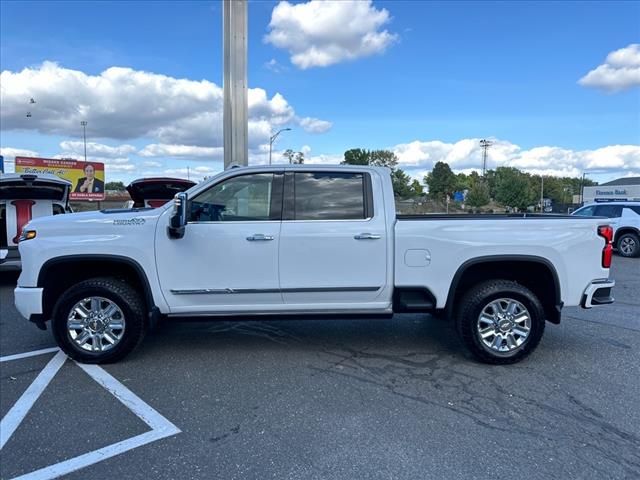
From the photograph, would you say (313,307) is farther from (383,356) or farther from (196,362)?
(196,362)

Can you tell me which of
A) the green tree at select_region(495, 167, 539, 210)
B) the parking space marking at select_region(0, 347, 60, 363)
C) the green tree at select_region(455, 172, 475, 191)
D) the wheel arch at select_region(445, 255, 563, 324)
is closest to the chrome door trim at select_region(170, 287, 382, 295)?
the wheel arch at select_region(445, 255, 563, 324)

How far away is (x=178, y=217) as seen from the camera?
13.6 ft

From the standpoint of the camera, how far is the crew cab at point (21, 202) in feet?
25.4

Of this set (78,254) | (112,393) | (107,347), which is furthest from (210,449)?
(78,254)

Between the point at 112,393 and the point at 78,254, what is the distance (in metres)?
1.34

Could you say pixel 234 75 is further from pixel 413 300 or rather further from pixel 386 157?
pixel 386 157

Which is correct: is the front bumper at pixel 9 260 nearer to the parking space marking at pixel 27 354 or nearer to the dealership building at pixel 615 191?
the parking space marking at pixel 27 354

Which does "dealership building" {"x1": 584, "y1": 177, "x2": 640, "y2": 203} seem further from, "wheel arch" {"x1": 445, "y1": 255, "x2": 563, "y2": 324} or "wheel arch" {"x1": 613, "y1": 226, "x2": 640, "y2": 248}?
"wheel arch" {"x1": 445, "y1": 255, "x2": 563, "y2": 324}

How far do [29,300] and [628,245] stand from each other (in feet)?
47.9

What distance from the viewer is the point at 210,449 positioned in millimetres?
3018

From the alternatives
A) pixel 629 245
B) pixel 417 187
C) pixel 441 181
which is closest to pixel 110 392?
pixel 629 245

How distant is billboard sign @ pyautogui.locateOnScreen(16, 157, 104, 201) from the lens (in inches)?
1447

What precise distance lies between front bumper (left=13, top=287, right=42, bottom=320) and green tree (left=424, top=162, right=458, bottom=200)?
314 ft

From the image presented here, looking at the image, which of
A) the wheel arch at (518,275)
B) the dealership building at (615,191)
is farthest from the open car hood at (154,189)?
the dealership building at (615,191)
